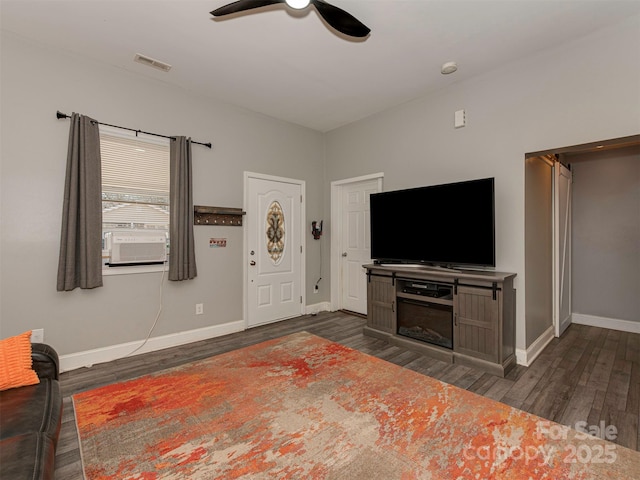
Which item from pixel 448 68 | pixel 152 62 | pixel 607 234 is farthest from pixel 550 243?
pixel 152 62

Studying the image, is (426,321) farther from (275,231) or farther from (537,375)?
(275,231)

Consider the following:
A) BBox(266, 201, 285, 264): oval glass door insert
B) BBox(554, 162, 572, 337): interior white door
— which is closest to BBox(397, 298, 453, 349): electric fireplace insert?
BBox(554, 162, 572, 337): interior white door

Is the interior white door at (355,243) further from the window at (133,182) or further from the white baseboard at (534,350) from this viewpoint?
the window at (133,182)

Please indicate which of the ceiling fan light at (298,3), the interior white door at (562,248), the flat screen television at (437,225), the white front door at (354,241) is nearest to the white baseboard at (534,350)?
the interior white door at (562,248)

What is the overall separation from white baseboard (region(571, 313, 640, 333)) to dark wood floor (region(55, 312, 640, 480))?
0.14m

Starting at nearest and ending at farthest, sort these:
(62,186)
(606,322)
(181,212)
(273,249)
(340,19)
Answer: (340,19), (62,186), (181,212), (606,322), (273,249)

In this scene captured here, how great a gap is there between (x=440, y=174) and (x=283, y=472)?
11.0 feet

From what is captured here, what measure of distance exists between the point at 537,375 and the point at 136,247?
4.19 m

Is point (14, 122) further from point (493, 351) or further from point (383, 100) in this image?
point (493, 351)

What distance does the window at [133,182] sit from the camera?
126 inches

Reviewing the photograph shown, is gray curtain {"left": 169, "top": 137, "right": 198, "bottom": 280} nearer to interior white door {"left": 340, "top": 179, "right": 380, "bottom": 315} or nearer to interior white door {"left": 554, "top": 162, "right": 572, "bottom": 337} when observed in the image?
interior white door {"left": 340, "top": 179, "right": 380, "bottom": 315}

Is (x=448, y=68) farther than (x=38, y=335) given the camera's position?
Yes

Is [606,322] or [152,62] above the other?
[152,62]

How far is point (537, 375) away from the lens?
282 cm
